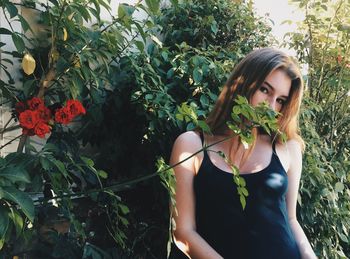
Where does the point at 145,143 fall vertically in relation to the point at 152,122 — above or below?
Answer: below

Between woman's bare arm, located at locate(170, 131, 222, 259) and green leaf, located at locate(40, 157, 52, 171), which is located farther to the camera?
woman's bare arm, located at locate(170, 131, 222, 259)

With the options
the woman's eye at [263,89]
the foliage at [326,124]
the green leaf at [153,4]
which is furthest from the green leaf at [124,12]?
the foliage at [326,124]

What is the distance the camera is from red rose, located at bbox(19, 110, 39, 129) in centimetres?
145

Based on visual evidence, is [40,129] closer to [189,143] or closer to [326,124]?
[189,143]

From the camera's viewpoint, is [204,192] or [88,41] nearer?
[204,192]

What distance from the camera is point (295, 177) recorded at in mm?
1783

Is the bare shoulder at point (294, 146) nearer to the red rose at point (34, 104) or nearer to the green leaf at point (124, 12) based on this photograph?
the green leaf at point (124, 12)

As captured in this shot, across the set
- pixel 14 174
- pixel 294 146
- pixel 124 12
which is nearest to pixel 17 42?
pixel 124 12

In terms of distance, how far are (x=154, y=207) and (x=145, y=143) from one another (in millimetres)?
370

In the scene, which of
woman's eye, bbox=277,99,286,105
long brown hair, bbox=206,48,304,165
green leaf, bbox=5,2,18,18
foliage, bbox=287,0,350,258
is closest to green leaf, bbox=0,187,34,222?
green leaf, bbox=5,2,18,18

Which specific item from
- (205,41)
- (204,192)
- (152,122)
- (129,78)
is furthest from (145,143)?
(205,41)

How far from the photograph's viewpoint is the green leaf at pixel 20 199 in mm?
1086

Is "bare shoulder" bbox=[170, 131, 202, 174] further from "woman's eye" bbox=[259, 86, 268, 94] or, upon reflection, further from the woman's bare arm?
"woman's eye" bbox=[259, 86, 268, 94]

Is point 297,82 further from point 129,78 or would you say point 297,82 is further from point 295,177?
point 129,78
